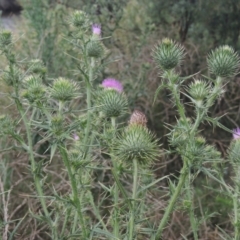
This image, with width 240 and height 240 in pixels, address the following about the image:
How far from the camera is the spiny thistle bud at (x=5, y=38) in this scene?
2.17 m

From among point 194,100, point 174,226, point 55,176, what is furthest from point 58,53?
point 194,100

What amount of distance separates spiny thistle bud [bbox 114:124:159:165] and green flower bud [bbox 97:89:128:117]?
0.17 m

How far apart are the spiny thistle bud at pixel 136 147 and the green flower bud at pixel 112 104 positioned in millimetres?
171

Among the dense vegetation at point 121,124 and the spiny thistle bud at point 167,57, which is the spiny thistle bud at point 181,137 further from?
the spiny thistle bud at point 167,57

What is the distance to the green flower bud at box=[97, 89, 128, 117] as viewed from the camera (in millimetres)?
1991

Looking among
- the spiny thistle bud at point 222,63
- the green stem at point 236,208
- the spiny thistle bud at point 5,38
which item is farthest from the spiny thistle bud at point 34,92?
the green stem at point 236,208

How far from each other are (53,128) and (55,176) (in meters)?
2.30

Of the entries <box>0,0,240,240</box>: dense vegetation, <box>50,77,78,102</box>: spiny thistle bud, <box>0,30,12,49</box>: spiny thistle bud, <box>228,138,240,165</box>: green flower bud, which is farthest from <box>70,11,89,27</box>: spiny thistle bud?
<box>228,138,240,165</box>: green flower bud

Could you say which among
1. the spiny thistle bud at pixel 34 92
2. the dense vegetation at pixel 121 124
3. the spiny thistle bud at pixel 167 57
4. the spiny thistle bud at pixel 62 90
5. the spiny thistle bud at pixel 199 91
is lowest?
the dense vegetation at pixel 121 124

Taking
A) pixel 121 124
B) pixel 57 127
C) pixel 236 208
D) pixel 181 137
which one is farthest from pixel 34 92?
pixel 121 124

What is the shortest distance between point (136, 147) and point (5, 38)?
2.40 ft

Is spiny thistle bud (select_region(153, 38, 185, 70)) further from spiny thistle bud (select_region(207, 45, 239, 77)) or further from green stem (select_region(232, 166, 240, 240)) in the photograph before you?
green stem (select_region(232, 166, 240, 240))

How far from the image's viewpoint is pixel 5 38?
2182mm

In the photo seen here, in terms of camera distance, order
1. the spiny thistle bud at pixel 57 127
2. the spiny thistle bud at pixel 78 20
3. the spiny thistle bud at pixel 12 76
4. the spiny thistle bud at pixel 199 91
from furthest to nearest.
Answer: the spiny thistle bud at pixel 78 20, the spiny thistle bud at pixel 12 76, the spiny thistle bud at pixel 199 91, the spiny thistle bud at pixel 57 127
